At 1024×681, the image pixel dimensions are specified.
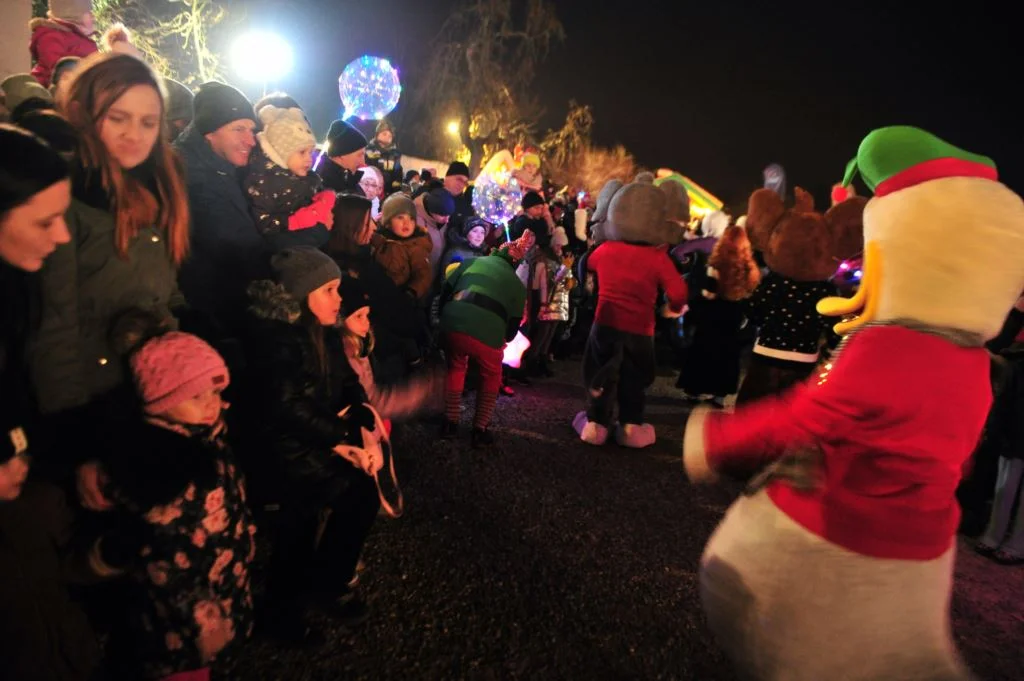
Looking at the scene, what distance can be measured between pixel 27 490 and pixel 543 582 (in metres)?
2.36

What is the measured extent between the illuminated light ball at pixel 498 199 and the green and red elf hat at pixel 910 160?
5486 millimetres

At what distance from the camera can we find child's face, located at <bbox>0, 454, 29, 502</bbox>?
1.69 m

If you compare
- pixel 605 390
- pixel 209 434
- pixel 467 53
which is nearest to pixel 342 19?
pixel 467 53

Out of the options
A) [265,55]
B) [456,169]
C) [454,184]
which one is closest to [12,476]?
[454,184]

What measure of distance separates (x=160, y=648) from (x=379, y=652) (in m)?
0.92

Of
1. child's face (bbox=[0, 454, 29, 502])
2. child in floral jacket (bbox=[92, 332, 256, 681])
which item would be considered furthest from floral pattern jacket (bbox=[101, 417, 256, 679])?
child's face (bbox=[0, 454, 29, 502])

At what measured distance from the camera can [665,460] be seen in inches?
208

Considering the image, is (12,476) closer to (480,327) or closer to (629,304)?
(480,327)

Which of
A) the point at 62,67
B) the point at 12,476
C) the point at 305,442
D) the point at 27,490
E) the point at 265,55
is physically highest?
the point at 265,55

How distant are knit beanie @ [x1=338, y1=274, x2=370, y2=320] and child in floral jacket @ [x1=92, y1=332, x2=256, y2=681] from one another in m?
1.05

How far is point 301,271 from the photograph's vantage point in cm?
270

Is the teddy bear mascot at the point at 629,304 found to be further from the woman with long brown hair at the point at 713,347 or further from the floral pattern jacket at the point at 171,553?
the floral pattern jacket at the point at 171,553

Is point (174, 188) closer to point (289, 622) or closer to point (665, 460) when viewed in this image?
point (289, 622)

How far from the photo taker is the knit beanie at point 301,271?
2691 mm
